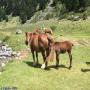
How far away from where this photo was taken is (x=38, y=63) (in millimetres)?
22922

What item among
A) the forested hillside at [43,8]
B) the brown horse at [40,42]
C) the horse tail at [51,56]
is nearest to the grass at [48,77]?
the horse tail at [51,56]

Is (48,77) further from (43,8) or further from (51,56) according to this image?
(43,8)

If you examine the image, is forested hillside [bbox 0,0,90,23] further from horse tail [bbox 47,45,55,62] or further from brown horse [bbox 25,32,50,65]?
horse tail [bbox 47,45,55,62]

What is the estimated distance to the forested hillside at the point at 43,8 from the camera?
8519cm

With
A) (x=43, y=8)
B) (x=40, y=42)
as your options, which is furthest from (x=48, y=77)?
(x=43, y=8)

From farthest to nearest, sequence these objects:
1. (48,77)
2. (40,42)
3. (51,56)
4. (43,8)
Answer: (43,8)
(51,56)
(40,42)
(48,77)

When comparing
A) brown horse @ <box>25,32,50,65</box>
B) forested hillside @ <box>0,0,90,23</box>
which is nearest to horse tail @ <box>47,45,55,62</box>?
brown horse @ <box>25,32,50,65</box>

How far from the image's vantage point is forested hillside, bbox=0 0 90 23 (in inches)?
3354

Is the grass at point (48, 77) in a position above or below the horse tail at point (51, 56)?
below

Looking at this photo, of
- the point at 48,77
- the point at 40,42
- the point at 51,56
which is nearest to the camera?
the point at 48,77

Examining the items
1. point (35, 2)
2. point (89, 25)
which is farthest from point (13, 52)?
point (35, 2)

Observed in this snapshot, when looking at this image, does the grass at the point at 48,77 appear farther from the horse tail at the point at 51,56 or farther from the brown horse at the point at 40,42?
the brown horse at the point at 40,42

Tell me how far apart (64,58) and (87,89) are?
8.02m

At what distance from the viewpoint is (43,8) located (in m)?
134
